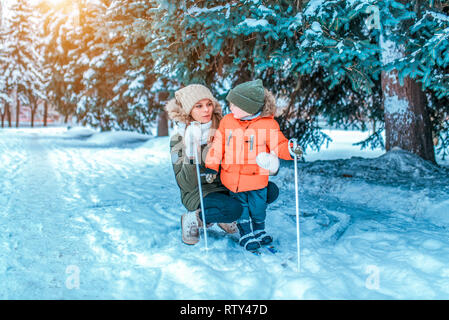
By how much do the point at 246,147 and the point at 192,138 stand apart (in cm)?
44

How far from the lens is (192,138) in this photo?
2689 millimetres

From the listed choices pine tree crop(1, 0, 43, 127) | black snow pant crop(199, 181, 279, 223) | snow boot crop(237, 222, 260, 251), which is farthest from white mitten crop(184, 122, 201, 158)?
A: pine tree crop(1, 0, 43, 127)

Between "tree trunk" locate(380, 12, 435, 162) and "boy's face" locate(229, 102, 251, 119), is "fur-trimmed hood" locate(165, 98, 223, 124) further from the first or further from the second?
"tree trunk" locate(380, 12, 435, 162)

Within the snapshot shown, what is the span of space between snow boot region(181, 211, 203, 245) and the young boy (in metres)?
0.44

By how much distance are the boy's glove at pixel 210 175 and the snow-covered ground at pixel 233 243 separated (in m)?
0.59

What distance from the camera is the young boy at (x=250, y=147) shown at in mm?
2617

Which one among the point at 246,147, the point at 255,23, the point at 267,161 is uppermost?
the point at 255,23

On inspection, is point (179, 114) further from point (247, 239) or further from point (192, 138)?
point (247, 239)

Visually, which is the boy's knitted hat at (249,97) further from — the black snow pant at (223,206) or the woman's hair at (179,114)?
the black snow pant at (223,206)

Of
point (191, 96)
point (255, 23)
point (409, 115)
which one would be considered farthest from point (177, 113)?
point (409, 115)

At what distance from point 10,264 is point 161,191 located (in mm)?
2777

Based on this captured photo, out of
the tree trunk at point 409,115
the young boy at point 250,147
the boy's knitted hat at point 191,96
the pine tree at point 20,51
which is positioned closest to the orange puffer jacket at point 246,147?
the young boy at point 250,147

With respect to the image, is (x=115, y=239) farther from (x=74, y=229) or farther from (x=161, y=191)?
(x=161, y=191)

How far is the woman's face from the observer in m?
2.79
